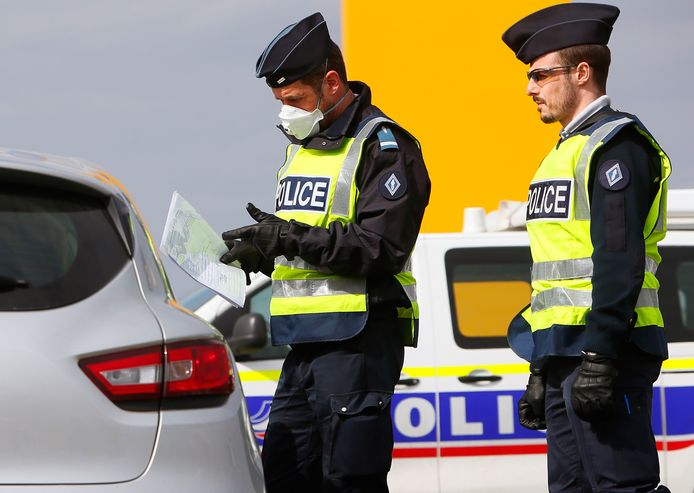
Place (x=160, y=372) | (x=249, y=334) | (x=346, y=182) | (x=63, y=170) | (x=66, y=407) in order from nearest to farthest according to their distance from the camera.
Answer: (x=66, y=407)
(x=160, y=372)
(x=63, y=170)
(x=346, y=182)
(x=249, y=334)

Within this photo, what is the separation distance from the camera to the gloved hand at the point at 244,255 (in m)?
4.08

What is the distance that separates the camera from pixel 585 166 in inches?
155

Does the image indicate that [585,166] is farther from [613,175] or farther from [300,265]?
[300,265]

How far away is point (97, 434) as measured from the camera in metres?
2.77

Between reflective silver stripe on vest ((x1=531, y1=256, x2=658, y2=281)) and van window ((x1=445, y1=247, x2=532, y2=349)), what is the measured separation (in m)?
2.69

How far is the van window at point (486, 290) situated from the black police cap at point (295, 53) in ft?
9.01

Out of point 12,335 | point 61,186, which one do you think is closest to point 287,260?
point 61,186

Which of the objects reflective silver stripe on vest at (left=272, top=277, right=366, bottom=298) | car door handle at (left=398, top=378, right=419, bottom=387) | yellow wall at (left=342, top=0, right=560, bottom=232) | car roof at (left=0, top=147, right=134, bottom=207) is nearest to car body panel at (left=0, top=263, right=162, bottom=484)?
car roof at (left=0, top=147, right=134, bottom=207)

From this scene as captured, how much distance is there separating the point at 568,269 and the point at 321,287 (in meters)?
0.76

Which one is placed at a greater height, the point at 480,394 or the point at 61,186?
the point at 61,186

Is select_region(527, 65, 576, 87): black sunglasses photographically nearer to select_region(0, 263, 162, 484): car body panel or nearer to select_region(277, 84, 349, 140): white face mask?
select_region(277, 84, 349, 140): white face mask

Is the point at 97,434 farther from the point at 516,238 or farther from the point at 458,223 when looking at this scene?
the point at 458,223

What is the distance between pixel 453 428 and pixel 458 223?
5196mm

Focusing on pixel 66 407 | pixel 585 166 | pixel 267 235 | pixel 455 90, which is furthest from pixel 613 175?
pixel 455 90
